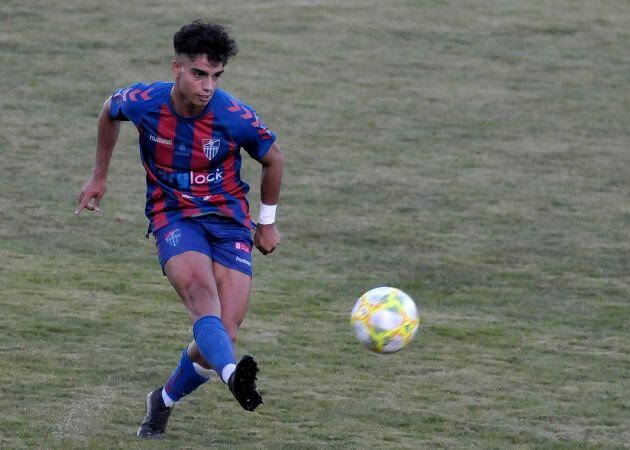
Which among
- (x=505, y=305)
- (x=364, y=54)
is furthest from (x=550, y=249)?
A: (x=364, y=54)

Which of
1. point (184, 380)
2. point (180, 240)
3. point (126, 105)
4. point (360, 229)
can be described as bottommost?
point (360, 229)

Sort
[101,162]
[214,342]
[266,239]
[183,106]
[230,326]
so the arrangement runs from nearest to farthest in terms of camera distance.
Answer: [214,342]
[230,326]
[183,106]
[266,239]
[101,162]

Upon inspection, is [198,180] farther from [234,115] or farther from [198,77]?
[198,77]

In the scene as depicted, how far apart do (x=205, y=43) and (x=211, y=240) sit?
101 cm

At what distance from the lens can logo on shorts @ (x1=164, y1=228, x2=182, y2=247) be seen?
623 centimetres

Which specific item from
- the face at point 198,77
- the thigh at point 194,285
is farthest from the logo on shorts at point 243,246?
the face at point 198,77

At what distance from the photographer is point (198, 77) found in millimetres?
6152

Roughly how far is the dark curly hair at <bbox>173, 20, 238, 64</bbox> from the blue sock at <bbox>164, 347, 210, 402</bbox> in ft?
5.00

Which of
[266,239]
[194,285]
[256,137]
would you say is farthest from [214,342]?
[256,137]

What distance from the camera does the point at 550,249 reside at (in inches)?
453

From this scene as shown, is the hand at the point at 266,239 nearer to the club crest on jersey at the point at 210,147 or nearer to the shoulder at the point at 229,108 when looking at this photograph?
the club crest on jersey at the point at 210,147

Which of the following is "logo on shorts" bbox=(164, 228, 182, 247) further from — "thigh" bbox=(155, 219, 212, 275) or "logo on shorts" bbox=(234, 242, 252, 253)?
"logo on shorts" bbox=(234, 242, 252, 253)

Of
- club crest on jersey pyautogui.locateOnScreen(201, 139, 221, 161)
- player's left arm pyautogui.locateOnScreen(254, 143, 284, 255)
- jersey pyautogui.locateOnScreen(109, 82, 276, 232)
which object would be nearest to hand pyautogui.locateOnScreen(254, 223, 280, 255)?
player's left arm pyautogui.locateOnScreen(254, 143, 284, 255)

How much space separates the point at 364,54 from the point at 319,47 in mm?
687
